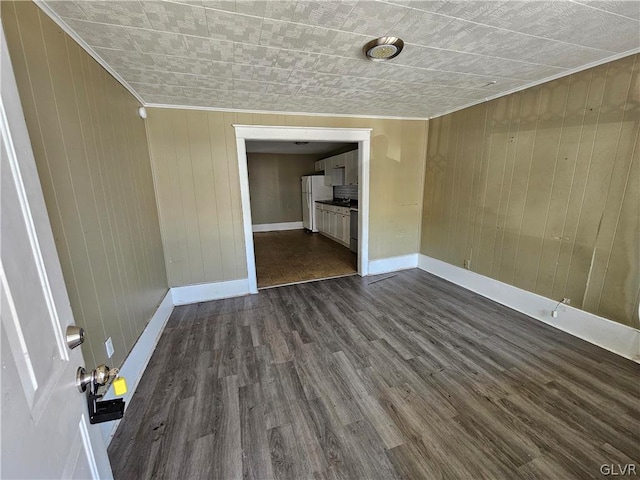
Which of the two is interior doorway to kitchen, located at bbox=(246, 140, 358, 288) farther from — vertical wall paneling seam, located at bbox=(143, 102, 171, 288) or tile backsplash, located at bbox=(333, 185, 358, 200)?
vertical wall paneling seam, located at bbox=(143, 102, 171, 288)

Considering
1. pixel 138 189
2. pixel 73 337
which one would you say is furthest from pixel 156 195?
pixel 73 337

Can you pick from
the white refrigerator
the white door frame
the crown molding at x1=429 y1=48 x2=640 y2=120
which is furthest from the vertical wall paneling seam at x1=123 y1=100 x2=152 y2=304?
the white refrigerator

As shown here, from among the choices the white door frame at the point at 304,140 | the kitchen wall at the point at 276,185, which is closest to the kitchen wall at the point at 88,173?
the white door frame at the point at 304,140

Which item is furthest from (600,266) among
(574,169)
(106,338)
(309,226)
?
(309,226)

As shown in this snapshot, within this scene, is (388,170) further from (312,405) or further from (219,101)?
(312,405)

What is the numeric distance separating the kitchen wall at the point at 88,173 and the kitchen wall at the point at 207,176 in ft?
1.67

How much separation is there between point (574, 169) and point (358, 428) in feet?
9.17

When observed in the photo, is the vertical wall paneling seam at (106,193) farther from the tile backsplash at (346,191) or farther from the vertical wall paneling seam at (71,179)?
the tile backsplash at (346,191)

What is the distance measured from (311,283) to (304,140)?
199 cm

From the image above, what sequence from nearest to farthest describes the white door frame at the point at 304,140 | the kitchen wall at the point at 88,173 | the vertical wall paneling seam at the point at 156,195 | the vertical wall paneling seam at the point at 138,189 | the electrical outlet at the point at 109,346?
the kitchen wall at the point at 88,173
the electrical outlet at the point at 109,346
the vertical wall paneling seam at the point at 138,189
the vertical wall paneling seam at the point at 156,195
the white door frame at the point at 304,140

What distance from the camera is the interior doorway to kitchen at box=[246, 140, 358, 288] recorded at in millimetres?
4641

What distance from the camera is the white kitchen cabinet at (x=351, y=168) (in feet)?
17.6

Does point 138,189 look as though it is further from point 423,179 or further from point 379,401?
point 423,179

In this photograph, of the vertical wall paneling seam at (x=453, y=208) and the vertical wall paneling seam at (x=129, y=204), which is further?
the vertical wall paneling seam at (x=453, y=208)
